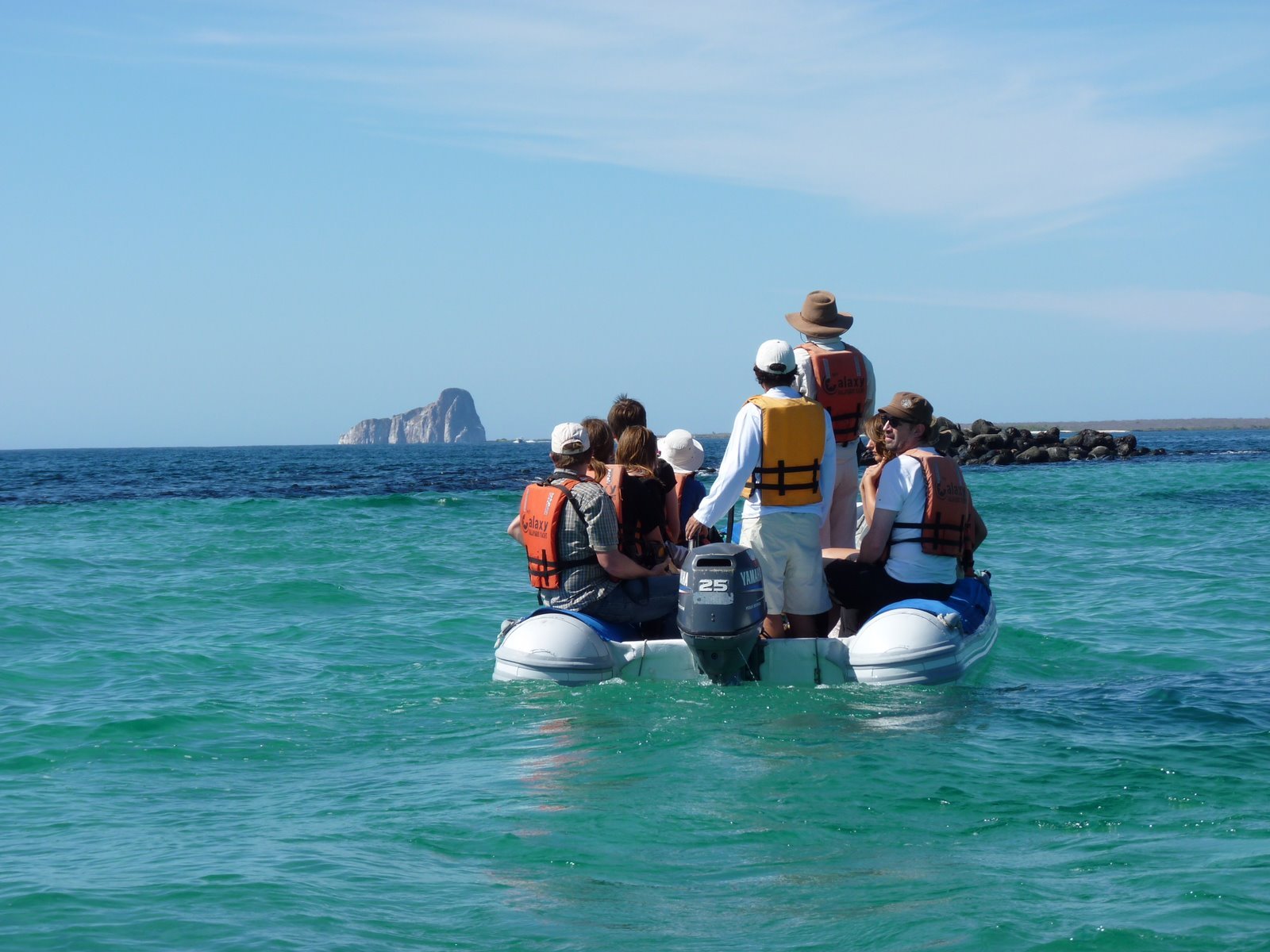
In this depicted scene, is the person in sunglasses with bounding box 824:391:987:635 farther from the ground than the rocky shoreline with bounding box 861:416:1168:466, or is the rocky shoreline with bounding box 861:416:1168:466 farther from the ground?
the rocky shoreline with bounding box 861:416:1168:466

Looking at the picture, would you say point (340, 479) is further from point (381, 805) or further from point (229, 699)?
point (381, 805)

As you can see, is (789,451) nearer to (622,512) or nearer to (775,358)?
(775,358)

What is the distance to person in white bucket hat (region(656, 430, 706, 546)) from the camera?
A: 26.6 feet

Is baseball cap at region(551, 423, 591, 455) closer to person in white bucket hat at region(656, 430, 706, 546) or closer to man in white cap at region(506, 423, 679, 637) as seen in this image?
man in white cap at region(506, 423, 679, 637)

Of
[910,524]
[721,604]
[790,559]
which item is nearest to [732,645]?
[721,604]

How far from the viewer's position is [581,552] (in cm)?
777

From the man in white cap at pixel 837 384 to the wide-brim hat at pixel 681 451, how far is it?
810mm

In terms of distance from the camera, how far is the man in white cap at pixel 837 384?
Result: 7895 millimetres

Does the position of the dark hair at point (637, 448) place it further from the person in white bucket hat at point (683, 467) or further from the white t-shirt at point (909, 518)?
the white t-shirt at point (909, 518)

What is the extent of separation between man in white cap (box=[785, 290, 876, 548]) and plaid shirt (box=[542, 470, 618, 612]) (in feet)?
4.69

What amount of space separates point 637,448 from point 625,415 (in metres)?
0.34

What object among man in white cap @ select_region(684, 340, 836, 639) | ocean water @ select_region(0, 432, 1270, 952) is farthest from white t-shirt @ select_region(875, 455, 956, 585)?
ocean water @ select_region(0, 432, 1270, 952)

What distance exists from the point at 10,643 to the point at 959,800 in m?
9.49

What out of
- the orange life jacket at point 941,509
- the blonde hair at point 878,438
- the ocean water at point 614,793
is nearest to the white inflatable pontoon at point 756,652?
the ocean water at point 614,793
